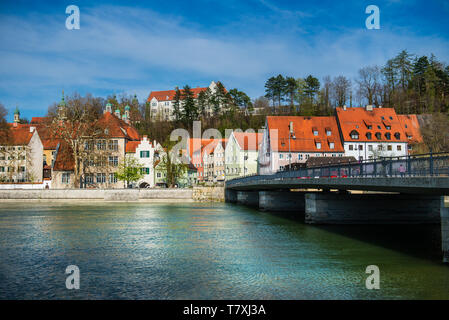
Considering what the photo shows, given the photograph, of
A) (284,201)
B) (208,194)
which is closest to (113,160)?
(208,194)

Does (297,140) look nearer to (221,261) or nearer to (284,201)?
(284,201)

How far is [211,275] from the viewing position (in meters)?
18.6

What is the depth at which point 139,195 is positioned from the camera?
72.6 metres

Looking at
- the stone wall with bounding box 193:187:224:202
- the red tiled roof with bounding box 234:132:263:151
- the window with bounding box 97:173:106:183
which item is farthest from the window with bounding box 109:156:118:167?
the red tiled roof with bounding box 234:132:263:151

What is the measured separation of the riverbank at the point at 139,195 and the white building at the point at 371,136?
84.7 ft

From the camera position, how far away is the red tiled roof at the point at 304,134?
265ft

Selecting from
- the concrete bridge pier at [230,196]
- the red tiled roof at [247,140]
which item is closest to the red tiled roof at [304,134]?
the concrete bridge pier at [230,196]

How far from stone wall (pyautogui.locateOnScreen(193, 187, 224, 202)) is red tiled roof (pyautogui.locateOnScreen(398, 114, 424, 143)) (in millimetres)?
36190

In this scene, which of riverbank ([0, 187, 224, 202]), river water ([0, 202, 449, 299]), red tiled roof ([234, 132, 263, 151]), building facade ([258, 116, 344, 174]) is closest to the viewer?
river water ([0, 202, 449, 299])

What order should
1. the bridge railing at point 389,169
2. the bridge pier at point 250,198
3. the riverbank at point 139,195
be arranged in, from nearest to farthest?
the bridge railing at point 389,169, the bridge pier at point 250,198, the riverbank at point 139,195

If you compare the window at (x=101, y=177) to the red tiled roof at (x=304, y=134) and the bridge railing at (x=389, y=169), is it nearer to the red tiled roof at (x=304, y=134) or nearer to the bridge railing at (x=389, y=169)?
the red tiled roof at (x=304, y=134)

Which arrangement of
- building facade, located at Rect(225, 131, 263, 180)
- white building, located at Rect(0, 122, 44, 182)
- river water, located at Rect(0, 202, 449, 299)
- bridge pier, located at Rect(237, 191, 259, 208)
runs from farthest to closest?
1. building facade, located at Rect(225, 131, 263, 180)
2. white building, located at Rect(0, 122, 44, 182)
3. bridge pier, located at Rect(237, 191, 259, 208)
4. river water, located at Rect(0, 202, 449, 299)

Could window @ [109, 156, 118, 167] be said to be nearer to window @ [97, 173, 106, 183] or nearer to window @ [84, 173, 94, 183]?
window @ [97, 173, 106, 183]

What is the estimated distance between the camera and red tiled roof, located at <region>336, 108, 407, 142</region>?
267 feet
